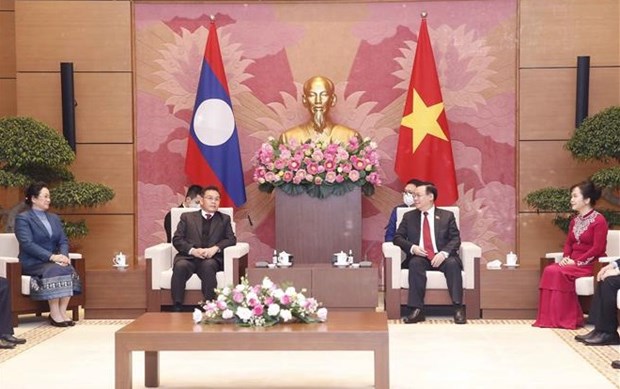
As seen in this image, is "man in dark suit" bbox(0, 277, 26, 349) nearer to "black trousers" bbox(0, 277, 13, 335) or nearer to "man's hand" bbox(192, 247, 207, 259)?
"black trousers" bbox(0, 277, 13, 335)

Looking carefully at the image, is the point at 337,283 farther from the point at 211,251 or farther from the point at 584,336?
the point at 584,336

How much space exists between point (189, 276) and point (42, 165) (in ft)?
6.11

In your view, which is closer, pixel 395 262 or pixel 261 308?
pixel 261 308

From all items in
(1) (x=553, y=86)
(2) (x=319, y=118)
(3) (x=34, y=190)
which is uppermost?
(1) (x=553, y=86)

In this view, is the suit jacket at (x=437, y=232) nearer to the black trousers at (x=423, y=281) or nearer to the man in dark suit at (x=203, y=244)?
the black trousers at (x=423, y=281)

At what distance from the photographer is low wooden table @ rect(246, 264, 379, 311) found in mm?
7812

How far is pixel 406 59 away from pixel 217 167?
6.95ft

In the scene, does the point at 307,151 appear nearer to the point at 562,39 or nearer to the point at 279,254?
the point at 279,254

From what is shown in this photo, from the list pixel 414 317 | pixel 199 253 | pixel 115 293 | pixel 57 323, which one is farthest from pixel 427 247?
pixel 57 323

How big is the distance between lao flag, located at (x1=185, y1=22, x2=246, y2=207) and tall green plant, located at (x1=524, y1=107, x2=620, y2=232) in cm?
272

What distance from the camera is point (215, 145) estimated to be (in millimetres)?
9273

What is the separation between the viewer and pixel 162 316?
534cm

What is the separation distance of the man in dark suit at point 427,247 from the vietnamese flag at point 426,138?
3.01 feet

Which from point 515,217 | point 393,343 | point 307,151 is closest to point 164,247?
point 307,151
